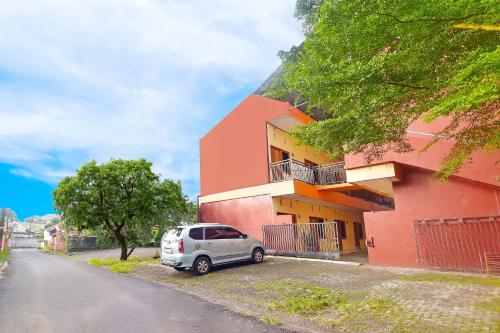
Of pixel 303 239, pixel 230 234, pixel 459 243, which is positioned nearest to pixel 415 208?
pixel 459 243

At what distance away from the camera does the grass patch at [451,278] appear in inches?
312

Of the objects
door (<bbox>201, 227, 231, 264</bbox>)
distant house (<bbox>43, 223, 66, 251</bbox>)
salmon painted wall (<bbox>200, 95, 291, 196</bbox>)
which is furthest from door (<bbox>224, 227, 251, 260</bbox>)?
distant house (<bbox>43, 223, 66, 251</bbox>)

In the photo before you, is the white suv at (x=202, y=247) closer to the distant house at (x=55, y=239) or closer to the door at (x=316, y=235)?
the door at (x=316, y=235)

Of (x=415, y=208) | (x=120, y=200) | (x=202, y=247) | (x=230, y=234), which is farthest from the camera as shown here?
(x=120, y=200)

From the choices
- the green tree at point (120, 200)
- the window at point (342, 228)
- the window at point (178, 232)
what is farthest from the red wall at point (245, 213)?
the window at point (342, 228)

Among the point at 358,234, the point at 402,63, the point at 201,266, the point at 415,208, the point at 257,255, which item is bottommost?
the point at 201,266

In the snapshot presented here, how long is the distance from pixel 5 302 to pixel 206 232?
5918mm

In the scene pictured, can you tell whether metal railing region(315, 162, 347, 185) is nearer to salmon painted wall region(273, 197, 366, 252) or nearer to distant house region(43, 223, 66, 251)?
salmon painted wall region(273, 197, 366, 252)

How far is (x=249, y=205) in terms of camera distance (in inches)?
699

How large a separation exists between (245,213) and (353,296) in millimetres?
11254

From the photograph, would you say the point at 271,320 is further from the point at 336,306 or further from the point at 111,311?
the point at 111,311

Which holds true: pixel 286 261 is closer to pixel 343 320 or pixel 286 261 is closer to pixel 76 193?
pixel 343 320

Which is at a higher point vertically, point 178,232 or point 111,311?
point 178,232

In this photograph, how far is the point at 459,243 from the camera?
32.6ft
